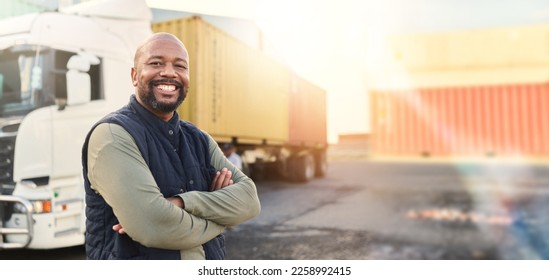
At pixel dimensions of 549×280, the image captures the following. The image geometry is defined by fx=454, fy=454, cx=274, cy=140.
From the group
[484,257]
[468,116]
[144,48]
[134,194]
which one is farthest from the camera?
[468,116]

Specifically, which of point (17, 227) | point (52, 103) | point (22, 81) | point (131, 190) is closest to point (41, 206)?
point (17, 227)

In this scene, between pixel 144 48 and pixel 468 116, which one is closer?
pixel 144 48

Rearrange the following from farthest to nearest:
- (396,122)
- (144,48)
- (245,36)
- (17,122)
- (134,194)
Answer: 1. (396,122)
2. (245,36)
3. (17,122)
4. (144,48)
5. (134,194)

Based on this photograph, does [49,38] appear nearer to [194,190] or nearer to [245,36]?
[245,36]

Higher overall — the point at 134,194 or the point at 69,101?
the point at 69,101

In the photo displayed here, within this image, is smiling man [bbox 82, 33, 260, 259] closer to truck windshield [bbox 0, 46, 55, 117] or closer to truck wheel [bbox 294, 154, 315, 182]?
truck windshield [bbox 0, 46, 55, 117]

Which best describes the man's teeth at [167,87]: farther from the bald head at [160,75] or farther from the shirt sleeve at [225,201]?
the shirt sleeve at [225,201]

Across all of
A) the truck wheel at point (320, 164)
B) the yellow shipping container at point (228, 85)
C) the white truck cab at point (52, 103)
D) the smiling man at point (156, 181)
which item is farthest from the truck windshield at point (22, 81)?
the truck wheel at point (320, 164)

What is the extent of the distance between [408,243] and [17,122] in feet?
13.1

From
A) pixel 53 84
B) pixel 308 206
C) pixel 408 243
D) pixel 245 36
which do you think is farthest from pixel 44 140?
pixel 308 206

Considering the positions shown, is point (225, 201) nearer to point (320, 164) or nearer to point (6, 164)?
point (6, 164)

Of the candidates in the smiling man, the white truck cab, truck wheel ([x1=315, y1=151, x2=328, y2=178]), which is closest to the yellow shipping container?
the white truck cab

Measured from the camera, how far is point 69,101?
3.34m

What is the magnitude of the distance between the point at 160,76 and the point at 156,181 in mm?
335
